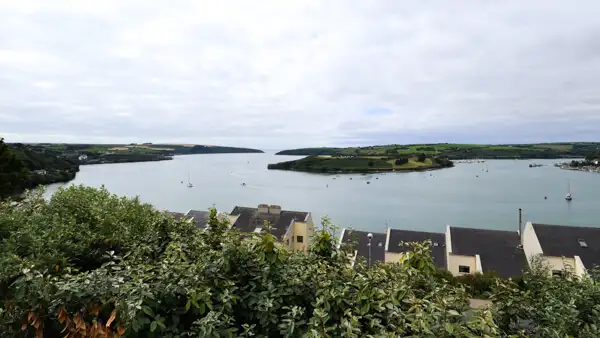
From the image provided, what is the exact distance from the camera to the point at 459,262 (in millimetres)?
16984

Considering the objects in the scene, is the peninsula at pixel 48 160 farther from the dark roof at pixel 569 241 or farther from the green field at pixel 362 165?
the green field at pixel 362 165

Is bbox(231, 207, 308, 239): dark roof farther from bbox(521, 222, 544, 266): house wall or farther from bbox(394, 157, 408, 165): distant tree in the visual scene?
bbox(394, 157, 408, 165): distant tree

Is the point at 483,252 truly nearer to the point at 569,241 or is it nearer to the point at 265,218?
the point at 569,241

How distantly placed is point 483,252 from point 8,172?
26237 millimetres

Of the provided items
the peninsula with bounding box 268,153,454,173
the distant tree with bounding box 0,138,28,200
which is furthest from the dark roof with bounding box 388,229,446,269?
the peninsula with bounding box 268,153,454,173

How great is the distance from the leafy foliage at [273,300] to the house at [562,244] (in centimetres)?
1542

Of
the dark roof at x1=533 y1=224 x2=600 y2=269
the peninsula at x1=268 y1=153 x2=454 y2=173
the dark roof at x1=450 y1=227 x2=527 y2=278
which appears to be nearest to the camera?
the dark roof at x1=533 y1=224 x2=600 y2=269

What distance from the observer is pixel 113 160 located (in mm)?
134875

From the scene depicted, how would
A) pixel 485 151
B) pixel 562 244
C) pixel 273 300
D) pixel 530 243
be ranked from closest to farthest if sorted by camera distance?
pixel 273 300, pixel 562 244, pixel 530 243, pixel 485 151

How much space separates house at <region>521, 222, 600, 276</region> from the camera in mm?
14938

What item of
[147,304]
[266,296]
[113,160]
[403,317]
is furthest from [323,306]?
[113,160]

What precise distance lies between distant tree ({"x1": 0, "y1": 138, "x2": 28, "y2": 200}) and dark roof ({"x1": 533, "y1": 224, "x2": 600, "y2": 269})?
90.8ft

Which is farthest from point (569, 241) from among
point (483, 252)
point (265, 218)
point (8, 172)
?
point (8, 172)

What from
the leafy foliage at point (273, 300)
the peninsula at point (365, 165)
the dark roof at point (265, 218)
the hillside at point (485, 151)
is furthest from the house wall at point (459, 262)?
the hillside at point (485, 151)
